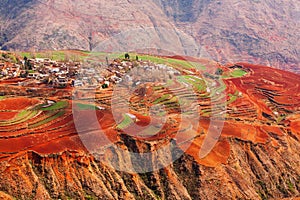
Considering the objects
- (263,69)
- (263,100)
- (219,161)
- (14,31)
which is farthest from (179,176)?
(14,31)

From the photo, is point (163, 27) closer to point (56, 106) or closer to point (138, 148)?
point (56, 106)

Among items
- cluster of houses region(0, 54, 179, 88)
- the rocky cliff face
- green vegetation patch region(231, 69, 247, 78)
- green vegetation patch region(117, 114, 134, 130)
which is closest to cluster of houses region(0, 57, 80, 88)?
cluster of houses region(0, 54, 179, 88)

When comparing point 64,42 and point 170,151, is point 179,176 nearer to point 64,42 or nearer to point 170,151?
point 170,151

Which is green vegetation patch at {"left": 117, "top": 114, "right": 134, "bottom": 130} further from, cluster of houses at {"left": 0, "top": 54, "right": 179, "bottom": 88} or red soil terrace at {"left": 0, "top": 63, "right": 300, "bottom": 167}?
cluster of houses at {"left": 0, "top": 54, "right": 179, "bottom": 88}

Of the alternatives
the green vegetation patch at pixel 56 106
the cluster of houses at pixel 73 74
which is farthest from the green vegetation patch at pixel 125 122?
the cluster of houses at pixel 73 74

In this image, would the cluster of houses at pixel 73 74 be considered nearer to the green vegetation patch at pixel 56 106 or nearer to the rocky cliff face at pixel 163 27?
the green vegetation patch at pixel 56 106
